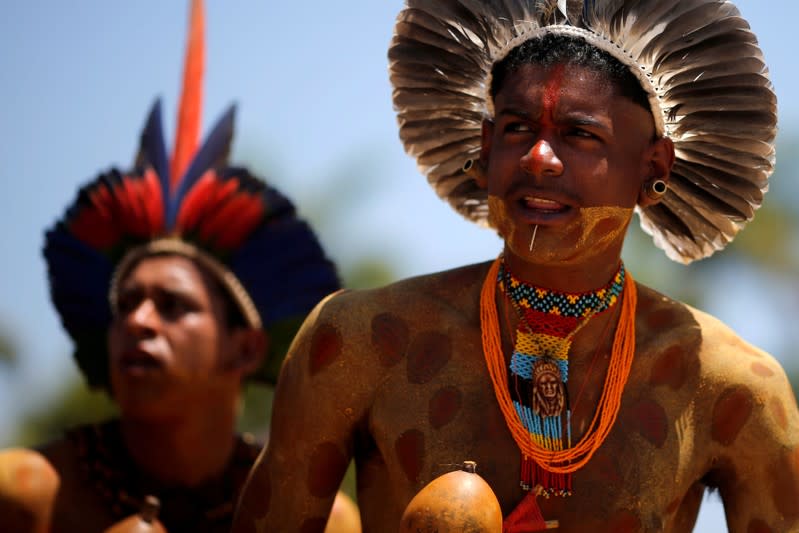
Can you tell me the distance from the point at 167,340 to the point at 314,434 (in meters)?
2.46

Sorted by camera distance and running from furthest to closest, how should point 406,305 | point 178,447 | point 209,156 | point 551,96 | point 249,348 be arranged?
point 209,156, point 249,348, point 178,447, point 406,305, point 551,96

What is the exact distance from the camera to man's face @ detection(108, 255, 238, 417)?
7.13 meters

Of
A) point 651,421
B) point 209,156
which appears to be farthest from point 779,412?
point 209,156

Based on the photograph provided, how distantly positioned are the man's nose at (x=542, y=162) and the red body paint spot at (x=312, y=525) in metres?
1.26

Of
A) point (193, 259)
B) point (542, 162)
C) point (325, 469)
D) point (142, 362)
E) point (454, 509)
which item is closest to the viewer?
point (454, 509)

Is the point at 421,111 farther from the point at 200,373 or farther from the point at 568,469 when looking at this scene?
the point at 200,373

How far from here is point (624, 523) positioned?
15.2 ft

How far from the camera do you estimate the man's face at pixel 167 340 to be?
7133 mm

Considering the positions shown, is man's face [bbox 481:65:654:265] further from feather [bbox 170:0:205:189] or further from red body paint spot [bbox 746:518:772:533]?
feather [bbox 170:0:205:189]

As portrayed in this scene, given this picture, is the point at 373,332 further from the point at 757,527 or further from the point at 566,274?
the point at 757,527

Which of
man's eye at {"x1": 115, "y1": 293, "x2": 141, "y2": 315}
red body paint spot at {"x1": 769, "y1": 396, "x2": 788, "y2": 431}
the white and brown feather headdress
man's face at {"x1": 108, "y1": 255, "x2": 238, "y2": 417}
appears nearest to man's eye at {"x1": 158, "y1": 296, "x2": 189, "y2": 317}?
man's face at {"x1": 108, "y1": 255, "x2": 238, "y2": 417}

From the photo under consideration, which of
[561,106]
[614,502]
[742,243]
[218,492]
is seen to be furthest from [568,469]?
[742,243]

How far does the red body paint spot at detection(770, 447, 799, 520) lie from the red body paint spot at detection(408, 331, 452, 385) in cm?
104

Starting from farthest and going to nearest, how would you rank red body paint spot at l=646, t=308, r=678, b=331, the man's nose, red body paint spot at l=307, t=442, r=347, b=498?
red body paint spot at l=646, t=308, r=678, b=331
red body paint spot at l=307, t=442, r=347, b=498
the man's nose
